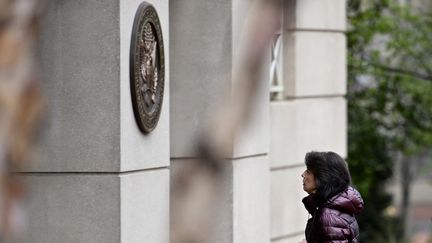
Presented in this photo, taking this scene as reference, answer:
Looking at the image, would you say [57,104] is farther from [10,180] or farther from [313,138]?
[313,138]

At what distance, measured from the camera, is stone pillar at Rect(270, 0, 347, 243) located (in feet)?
41.1

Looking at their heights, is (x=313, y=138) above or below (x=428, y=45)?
below

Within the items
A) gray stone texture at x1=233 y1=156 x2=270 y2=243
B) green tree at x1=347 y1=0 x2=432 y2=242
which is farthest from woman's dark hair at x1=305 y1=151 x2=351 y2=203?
green tree at x1=347 y1=0 x2=432 y2=242

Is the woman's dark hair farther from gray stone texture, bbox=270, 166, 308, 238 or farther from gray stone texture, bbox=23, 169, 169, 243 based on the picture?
gray stone texture, bbox=270, 166, 308, 238

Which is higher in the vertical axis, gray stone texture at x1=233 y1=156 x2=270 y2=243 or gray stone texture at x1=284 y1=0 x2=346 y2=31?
gray stone texture at x1=284 y1=0 x2=346 y2=31

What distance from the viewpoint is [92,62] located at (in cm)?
664

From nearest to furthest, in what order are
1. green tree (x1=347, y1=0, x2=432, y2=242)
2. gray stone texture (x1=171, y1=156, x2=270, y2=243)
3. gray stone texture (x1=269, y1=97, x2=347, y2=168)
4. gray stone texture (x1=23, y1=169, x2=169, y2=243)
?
gray stone texture (x1=23, y1=169, x2=169, y2=243) < gray stone texture (x1=171, y1=156, x2=270, y2=243) < gray stone texture (x1=269, y1=97, x2=347, y2=168) < green tree (x1=347, y1=0, x2=432, y2=242)

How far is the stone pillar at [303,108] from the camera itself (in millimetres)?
12523

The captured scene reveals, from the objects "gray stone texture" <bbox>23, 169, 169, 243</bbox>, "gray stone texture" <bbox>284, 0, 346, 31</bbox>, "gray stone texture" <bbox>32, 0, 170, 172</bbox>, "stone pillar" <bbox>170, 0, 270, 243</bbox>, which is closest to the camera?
"gray stone texture" <bbox>32, 0, 170, 172</bbox>

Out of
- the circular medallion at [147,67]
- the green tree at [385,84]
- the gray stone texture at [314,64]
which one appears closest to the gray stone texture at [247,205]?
the circular medallion at [147,67]

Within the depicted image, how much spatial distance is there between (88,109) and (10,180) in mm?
5972

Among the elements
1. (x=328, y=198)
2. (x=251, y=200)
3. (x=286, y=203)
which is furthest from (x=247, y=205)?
(x=286, y=203)

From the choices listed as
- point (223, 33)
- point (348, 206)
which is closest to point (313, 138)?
point (223, 33)

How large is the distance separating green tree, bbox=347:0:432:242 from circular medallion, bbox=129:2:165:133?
10.4 meters
